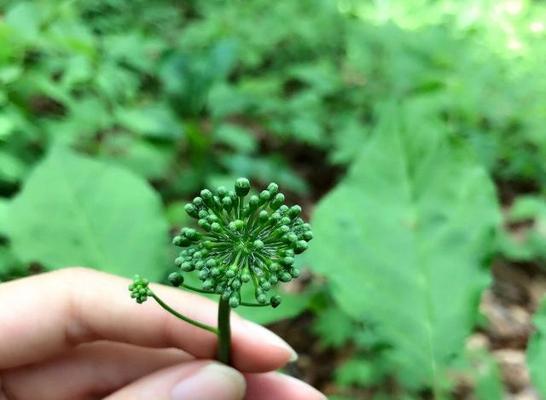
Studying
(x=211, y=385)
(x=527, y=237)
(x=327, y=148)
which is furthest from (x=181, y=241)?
(x=527, y=237)

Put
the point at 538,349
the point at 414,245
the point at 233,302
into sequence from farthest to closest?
1. the point at 414,245
2. the point at 538,349
3. the point at 233,302

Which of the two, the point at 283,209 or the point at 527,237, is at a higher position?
the point at 527,237

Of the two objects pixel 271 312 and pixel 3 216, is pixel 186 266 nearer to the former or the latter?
pixel 271 312

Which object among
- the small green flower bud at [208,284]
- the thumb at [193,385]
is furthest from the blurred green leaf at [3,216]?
the small green flower bud at [208,284]

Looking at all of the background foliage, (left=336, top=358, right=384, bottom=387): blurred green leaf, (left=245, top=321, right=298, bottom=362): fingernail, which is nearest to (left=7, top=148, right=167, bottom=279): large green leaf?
the background foliage

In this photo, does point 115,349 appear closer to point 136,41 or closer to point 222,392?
point 222,392

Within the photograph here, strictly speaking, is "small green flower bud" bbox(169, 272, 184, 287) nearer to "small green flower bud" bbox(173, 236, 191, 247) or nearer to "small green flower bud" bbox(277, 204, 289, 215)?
"small green flower bud" bbox(173, 236, 191, 247)

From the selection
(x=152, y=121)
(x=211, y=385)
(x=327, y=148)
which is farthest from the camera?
(x=327, y=148)

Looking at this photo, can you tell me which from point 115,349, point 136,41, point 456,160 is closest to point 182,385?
point 115,349
